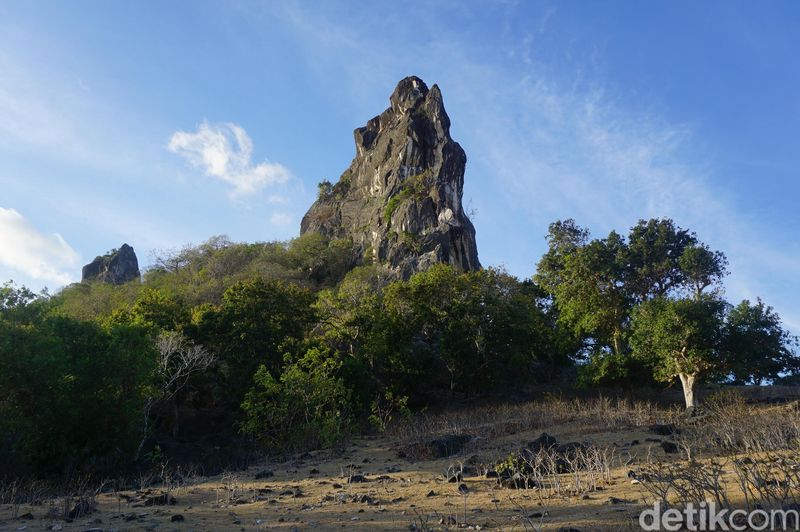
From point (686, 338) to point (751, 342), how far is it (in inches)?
116

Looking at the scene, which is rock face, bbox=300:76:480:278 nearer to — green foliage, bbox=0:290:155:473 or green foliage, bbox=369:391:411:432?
green foliage, bbox=369:391:411:432

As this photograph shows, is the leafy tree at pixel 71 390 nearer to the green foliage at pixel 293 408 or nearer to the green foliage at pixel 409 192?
the green foliage at pixel 293 408

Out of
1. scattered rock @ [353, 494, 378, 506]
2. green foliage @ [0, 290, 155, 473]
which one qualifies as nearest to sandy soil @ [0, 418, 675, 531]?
scattered rock @ [353, 494, 378, 506]

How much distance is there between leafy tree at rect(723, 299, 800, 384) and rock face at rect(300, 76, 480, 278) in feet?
81.6

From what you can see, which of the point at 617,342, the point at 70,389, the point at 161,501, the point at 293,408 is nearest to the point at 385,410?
the point at 293,408

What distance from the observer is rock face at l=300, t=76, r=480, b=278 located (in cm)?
5175

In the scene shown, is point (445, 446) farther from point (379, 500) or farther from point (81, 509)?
point (81, 509)

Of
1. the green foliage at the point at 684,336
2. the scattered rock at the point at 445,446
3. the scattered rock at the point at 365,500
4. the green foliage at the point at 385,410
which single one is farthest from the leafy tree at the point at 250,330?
the scattered rock at the point at 365,500

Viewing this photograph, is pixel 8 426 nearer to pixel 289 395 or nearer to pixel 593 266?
pixel 289 395

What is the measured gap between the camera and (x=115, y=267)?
7262cm

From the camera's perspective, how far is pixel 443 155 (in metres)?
61.4

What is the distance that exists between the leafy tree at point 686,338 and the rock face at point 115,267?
61800 millimetres

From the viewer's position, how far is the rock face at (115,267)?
71.8 metres

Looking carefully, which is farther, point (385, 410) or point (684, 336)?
point (385, 410)
